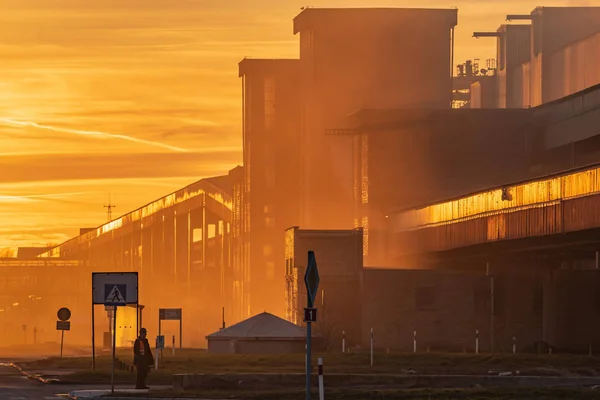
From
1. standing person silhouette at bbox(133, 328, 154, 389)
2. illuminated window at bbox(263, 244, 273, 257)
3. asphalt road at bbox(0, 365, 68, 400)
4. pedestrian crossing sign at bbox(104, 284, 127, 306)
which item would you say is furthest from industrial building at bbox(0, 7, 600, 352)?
pedestrian crossing sign at bbox(104, 284, 127, 306)

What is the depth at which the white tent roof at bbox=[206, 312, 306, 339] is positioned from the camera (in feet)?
222

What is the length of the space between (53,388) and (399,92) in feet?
285

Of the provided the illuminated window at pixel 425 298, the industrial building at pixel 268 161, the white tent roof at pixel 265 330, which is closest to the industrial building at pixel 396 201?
the illuminated window at pixel 425 298

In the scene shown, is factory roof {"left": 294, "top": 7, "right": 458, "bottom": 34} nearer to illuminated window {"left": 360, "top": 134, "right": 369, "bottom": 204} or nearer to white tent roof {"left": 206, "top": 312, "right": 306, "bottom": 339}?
illuminated window {"left": 360, "top": 134, "right": 369, "bottom": 204}

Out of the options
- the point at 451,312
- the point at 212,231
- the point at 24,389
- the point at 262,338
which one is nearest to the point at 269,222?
the point at 212,231

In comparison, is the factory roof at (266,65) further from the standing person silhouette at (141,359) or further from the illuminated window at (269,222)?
the standing person silhouette at (141,359)

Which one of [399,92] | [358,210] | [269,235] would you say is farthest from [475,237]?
[269,235]

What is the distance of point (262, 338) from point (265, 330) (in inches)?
20.6

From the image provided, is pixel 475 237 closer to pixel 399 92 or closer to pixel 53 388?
pixel 53 388

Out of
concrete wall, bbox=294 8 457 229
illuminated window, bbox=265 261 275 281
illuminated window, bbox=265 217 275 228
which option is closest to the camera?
concrete wall, bbox=294 8 457 229

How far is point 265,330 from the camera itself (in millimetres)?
68062

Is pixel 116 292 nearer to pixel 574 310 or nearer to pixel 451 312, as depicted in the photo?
pixel 574 310

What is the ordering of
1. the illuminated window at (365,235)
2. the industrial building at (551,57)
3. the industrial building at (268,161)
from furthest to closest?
the industrial building at (268,161)
the industrial building at (551,57)
the illuminated window at (365,235)

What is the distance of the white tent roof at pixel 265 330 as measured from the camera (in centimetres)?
6769
